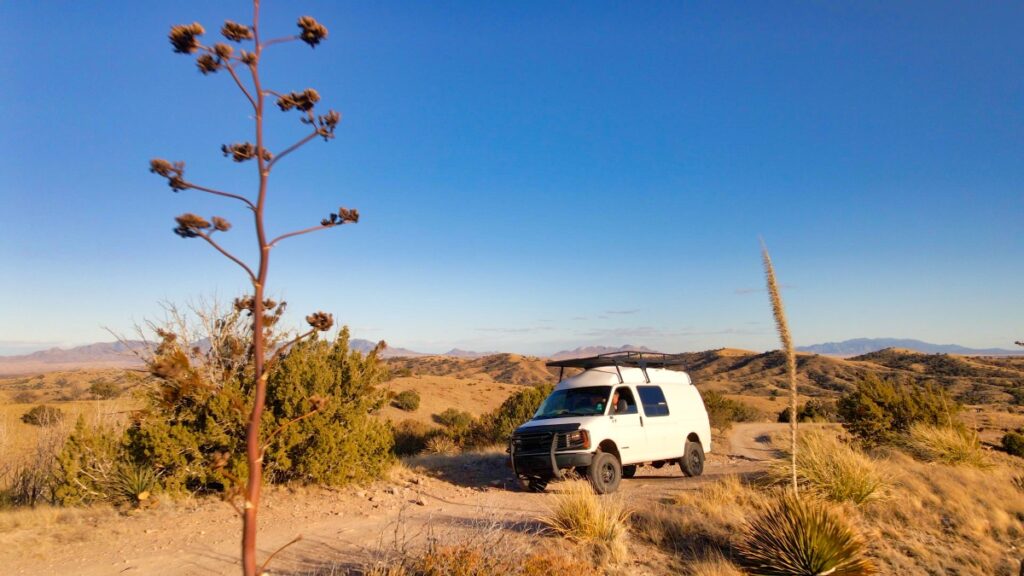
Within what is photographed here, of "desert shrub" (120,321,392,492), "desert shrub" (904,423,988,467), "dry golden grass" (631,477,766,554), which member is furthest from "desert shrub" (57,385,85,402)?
"desert shrub" (904,423,988,467)

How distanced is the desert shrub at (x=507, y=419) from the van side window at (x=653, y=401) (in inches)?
216

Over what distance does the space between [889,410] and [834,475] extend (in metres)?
8.88

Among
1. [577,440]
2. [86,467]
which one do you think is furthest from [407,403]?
[86,467]

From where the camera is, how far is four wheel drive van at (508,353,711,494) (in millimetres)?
10906

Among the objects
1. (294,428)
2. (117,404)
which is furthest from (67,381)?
(294,428)

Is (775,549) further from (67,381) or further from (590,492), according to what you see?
(67,381)

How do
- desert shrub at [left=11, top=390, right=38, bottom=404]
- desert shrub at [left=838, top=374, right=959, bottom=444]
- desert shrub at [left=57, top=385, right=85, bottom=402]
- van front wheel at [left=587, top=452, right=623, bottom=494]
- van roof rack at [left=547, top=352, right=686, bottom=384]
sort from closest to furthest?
van front wheel at [left=587, top=452, right=623, bottom=494] < van roof rack at [left=547, top=352, right=686, bottom=384] < desert shrub at [left=838, top=374, right=959, bottom=444] < desert shrub at [left=11, top=390, right=38, bottom=404] < desert shrub at [left=57, top=385, right=85, bottom=402]

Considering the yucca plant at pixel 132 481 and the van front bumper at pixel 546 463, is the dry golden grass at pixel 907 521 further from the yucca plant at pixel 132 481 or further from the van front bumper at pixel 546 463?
the yucca plant at pixel 132 481

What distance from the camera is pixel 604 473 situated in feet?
36.3

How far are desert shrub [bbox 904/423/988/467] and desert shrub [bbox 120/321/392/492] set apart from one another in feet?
34.8

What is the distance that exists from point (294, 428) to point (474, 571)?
581 centimetres

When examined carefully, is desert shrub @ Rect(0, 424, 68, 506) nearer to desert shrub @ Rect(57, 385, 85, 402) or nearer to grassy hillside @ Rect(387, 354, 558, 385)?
desert shrub @ Rect(57, 385, 85, 402)

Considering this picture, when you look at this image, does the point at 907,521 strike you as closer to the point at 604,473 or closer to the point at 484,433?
the point at 604,473

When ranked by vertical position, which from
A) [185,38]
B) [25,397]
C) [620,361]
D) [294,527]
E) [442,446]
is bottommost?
[442,446]
